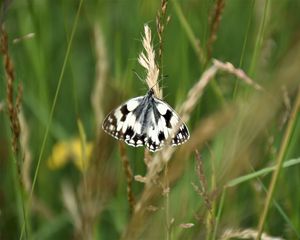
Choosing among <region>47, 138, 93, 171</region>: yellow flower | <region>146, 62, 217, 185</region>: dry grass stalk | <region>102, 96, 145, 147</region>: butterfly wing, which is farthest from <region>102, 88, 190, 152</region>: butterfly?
<region>47, 138, 93, 171</region>: yellow flower

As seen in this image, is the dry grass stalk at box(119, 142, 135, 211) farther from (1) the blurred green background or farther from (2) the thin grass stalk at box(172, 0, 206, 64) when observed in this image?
(2) the thin grass stalk at box(172, 0, 206, 64)

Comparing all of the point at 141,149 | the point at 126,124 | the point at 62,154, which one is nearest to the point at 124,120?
the point at 126,124

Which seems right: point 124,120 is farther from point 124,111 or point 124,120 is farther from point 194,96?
point 194,96

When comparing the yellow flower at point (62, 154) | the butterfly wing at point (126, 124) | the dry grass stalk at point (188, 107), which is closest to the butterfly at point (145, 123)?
the butterfly wing at point (126, 124)

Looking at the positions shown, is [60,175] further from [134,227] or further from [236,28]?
[134,227]

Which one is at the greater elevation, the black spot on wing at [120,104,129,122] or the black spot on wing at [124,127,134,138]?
the black spot on wing at [120,104,129,122]

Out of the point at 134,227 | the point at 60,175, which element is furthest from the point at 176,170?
the point at 60,175

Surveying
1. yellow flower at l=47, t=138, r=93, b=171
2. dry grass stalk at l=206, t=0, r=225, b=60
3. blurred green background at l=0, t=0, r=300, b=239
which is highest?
dry grass stalk at l=206, t=0, r=225, b=60
